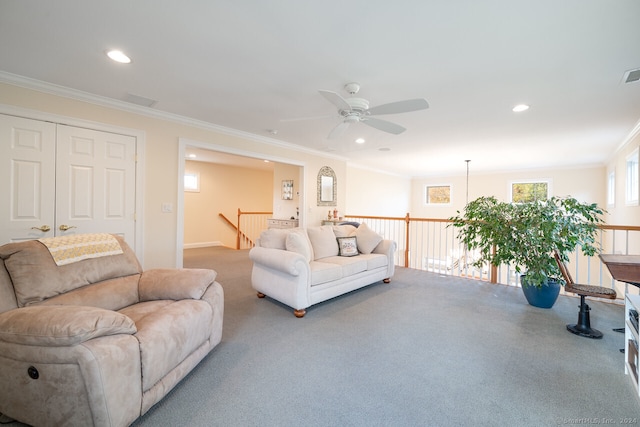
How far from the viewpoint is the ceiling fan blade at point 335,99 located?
226 cm

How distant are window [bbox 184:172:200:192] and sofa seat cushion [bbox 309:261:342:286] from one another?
5.43 meters

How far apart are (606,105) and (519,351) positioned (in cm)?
319

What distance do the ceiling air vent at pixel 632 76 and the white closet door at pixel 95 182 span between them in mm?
5468

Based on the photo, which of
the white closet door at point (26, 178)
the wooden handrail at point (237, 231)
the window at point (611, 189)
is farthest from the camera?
the wooden handrail at point (237, 231)

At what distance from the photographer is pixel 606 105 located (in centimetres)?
316

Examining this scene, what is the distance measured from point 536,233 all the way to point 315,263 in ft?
8.80

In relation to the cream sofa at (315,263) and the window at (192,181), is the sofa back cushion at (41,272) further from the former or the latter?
the window at (192,181)

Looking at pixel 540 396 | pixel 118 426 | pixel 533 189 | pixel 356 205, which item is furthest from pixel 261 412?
pixel 533 189

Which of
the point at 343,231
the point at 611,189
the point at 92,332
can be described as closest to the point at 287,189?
the point at 343,231

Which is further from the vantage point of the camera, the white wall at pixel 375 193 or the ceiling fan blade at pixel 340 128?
the white wall at pixel 375 193

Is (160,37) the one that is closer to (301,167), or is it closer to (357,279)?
(357,279)

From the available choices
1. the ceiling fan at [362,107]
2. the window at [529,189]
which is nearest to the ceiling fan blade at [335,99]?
the ceiling fan at [362,107]

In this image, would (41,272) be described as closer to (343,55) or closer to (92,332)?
(92,332)

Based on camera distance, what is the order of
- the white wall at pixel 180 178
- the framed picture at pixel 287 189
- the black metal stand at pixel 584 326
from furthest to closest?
the framed picture at pixel 287 189
the white wall at pixel 180 178
the black metal stand at pixel 584 326
